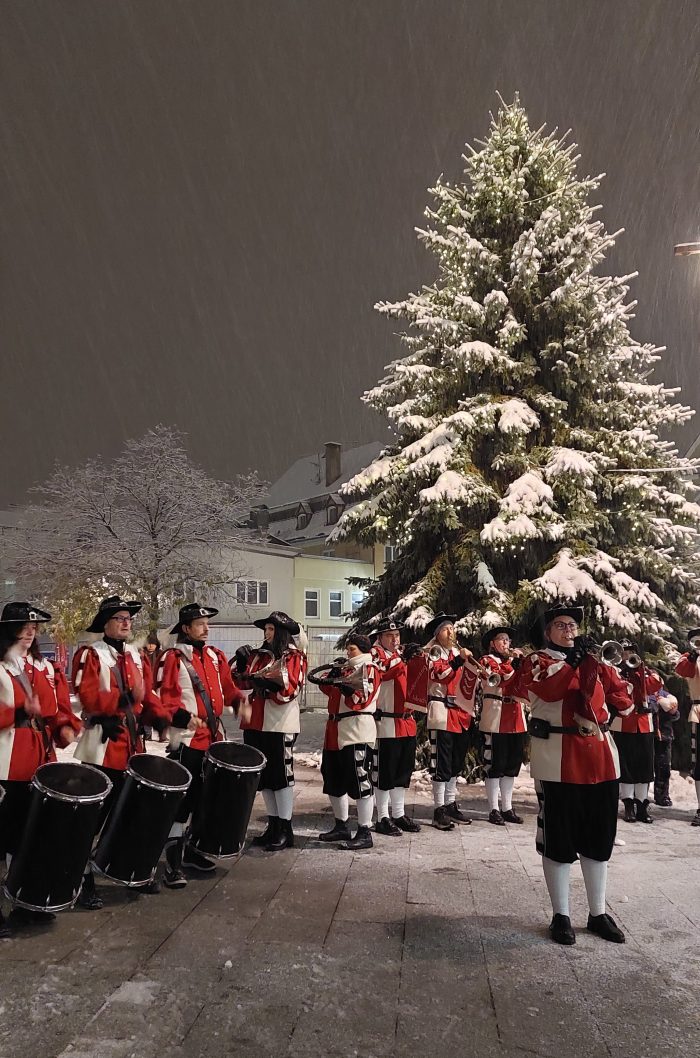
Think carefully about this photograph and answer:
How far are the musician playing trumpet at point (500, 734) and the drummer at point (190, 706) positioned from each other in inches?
143

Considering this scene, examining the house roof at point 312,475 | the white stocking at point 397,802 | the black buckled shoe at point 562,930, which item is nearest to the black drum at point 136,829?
the black buckled shoe at point 562,930

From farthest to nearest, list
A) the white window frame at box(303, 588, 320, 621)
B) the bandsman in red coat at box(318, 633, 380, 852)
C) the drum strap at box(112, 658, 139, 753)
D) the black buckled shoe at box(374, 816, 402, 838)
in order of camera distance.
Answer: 1. the white window frame at box(303, 588, 320, 621)
2. the black buckled shoe at box(374, 816, 402, 838)
3. the bandsman in red coat at box(318, 633, 380, 852)
4. the drum strap at box(112, 658, 139, 753)

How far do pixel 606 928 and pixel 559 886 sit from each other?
407mm

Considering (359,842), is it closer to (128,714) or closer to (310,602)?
(128,714)

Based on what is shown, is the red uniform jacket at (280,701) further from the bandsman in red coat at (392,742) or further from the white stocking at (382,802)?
the white stocking at (382,802)

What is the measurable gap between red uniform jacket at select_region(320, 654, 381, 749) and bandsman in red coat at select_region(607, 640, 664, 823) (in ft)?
10.5

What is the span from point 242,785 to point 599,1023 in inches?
135

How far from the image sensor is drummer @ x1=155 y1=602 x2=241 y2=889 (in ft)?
22.2

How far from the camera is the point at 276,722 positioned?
801 centimetres

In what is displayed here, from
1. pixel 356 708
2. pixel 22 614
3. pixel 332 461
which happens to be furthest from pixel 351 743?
pixel 332 461

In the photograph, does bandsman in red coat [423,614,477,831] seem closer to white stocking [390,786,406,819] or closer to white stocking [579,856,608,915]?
white stocking [390,786,406,819]

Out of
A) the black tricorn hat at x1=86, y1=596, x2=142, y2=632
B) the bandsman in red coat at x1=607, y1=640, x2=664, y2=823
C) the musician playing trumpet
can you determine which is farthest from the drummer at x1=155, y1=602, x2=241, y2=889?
the bandsman in red coat at x1=607, y1=640, x2=664, y2=823

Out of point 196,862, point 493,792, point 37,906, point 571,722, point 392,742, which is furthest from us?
point 493,792

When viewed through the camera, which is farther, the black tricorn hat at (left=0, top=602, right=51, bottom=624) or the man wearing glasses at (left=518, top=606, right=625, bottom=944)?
the black tricorn hat at (left=0, top=602, right=51, bottom=624)
